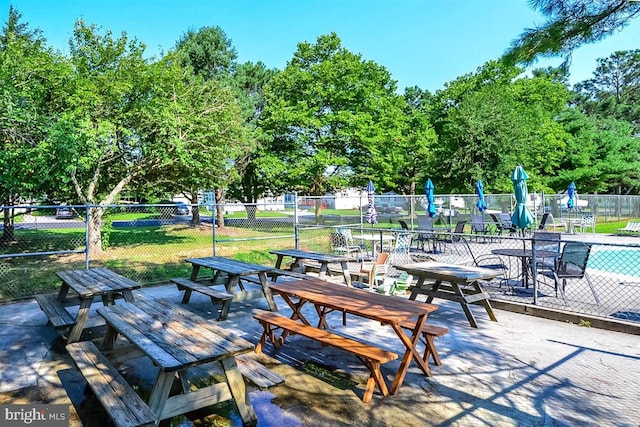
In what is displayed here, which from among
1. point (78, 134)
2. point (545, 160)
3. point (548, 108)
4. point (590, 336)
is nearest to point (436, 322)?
point (590, 336)

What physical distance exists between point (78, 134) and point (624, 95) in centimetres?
4422

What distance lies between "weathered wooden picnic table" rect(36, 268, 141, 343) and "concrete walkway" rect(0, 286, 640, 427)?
0.38 m

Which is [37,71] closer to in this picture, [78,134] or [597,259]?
[78,134]

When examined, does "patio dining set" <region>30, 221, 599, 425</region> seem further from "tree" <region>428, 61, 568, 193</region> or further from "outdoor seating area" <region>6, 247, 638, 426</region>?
"tree" <region>428, 61, 568, 193</region>

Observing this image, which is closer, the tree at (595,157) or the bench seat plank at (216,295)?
the bench seat plank at (216,295)

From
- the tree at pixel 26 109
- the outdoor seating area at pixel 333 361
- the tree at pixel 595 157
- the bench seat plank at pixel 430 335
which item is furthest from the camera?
the tree at pixel 595 157

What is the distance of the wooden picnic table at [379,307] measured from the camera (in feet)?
11.2

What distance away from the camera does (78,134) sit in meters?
9.91

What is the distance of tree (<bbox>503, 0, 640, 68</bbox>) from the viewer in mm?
3309

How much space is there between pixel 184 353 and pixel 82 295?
2320mm

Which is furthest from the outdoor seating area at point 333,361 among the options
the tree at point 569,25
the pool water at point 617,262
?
the pool water at point 617,262

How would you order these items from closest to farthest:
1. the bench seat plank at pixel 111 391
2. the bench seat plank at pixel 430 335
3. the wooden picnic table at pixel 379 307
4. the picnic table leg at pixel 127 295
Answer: the bench seat plank at pixel 111 391, the wooden picnic table at pixel 379 307, the bench seat plank at pixel 430 335, the picnic table leg at pixel 127 295

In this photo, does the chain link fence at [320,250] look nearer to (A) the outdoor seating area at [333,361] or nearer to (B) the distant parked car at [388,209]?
(B) the distant parked car at [388,209]

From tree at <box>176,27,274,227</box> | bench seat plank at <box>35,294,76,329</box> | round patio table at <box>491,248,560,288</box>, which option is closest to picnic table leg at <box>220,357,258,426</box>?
bench seat plank at <box>35,294,76,329</box>
